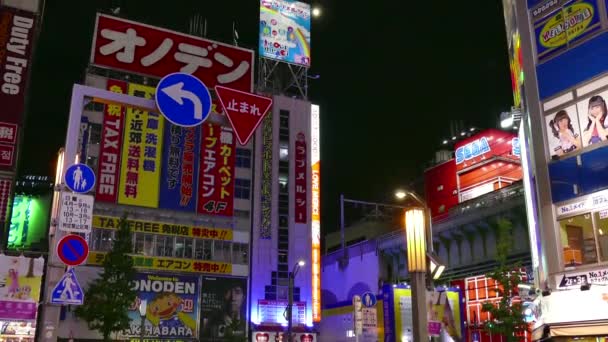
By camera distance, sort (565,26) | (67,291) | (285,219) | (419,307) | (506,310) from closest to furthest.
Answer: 1. (67,291)
2. (419,307)
3. (565,26)
4. (506,310)
5. (285,219)

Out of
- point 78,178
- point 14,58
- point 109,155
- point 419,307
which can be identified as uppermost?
point 14,58

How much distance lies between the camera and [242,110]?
8.69 m

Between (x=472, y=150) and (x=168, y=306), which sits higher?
(x=472, y=150)

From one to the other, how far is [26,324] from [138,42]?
71.8 ft

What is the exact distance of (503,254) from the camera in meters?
27.9

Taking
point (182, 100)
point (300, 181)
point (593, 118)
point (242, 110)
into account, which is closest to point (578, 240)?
point (593, 118)

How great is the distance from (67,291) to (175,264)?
34.9 metres

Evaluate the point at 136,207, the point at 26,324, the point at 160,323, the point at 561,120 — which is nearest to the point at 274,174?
the point at 136,207

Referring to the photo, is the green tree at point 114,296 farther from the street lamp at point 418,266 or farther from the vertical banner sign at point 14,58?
the street lamp at point 418,266

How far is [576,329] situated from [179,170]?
33784mm

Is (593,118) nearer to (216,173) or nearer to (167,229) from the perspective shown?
(216,173)

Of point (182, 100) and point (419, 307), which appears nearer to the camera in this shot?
point (182, 100)

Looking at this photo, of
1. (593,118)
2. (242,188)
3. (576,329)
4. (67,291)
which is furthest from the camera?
(242,188)

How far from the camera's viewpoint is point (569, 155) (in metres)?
16.8
